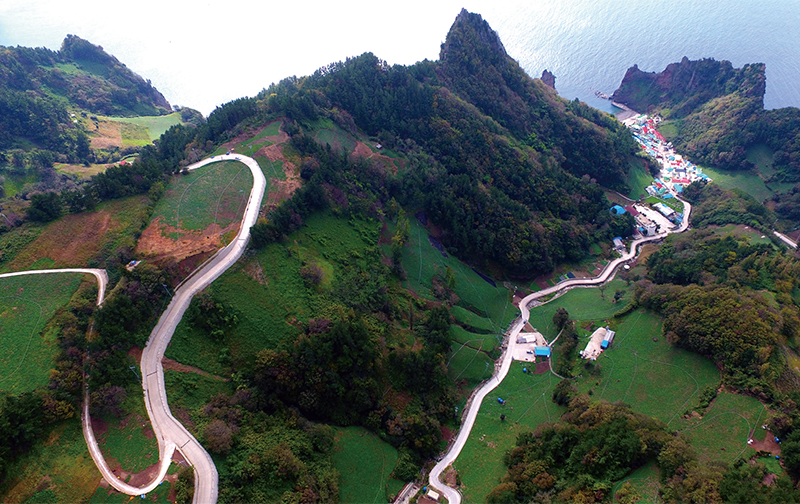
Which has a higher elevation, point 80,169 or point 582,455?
point 582,455

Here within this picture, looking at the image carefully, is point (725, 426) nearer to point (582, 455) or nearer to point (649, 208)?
point (582, 455)

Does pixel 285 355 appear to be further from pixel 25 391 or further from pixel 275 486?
pixel 25 391

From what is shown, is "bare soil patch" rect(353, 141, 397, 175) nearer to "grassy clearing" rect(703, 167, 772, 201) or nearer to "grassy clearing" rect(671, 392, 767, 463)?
"grassy clearing" rect(671, 392, 767, 463)

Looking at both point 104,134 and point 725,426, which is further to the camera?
point 104,134

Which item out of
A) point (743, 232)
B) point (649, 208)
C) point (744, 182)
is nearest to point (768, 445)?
point (743, 232)

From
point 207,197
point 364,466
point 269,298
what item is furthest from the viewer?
point 207,197

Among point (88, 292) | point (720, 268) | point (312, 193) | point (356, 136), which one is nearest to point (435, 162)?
point (356, 136)

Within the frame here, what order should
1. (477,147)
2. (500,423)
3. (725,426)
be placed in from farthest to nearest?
1. (477,147)
2. (500,423)
3. (725,426)

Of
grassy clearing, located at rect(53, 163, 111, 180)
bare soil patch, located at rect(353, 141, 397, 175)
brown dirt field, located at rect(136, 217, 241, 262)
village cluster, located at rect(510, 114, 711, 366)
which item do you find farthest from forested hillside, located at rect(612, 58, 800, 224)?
grassy clearing, located at rect(53, 163, 111, 180)
